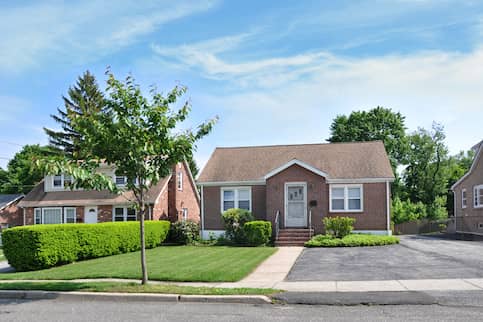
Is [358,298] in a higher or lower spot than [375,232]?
higher

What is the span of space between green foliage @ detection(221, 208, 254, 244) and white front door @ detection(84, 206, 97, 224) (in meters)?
9.78

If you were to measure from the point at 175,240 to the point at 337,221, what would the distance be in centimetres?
A: 967

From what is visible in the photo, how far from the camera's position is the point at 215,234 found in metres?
28.5

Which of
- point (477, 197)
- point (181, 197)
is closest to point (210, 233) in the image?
point (181, 197)

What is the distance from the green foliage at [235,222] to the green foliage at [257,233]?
0.73m

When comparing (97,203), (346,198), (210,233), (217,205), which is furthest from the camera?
(97,203)

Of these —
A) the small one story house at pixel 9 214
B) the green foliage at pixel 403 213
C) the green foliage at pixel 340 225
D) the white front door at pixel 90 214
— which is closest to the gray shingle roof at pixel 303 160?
the green foliage at pixel 340 225

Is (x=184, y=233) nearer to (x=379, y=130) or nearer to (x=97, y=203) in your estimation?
(x=97, y=203)

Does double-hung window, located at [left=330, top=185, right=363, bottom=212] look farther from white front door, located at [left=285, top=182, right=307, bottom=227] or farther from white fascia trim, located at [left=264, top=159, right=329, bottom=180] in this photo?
white front door, located at [left=285, top=182, right=307, bottom=227]

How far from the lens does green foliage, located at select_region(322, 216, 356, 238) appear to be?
24.9 m

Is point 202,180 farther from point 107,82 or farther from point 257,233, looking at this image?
point 107,82

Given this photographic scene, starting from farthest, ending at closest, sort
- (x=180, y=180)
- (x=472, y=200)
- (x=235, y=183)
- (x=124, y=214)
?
(x=180, y=180)
(x=472, y=200)
(x=124, y=214)
(x=235, y=183)

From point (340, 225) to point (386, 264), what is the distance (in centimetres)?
885

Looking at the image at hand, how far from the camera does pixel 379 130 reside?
173 feet
